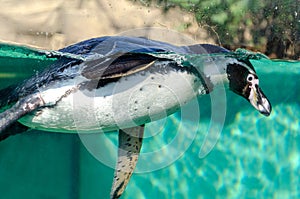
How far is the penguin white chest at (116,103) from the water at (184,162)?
1482mm

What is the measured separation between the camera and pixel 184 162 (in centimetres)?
503

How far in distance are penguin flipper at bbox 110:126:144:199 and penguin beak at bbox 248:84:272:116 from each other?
83 centimetres

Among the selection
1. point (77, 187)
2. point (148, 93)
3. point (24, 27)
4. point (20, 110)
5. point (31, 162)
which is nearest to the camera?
point (20, 110)

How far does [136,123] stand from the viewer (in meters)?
3.52

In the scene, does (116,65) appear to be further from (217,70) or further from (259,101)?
(259,101)

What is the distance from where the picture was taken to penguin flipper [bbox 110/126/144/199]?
3.58 m

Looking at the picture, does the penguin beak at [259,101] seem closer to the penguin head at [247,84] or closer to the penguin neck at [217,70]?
the penguin head at [247,84]

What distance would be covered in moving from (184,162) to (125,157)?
4.81 ft

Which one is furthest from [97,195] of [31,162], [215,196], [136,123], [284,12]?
[284,12]

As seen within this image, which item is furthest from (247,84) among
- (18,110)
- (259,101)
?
(18,110)

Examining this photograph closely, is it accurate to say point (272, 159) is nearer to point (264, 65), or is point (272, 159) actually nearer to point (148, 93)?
point (264, 65)

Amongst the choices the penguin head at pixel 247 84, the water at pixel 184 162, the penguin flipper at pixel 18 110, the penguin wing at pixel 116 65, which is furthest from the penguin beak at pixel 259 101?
the penguin flipper at pixel 18 110

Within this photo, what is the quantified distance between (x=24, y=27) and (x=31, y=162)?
1.67m

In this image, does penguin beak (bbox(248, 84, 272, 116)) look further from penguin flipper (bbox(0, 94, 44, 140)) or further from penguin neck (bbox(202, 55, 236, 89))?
penguin flipper (bbox(0, 94, 44, 140))
